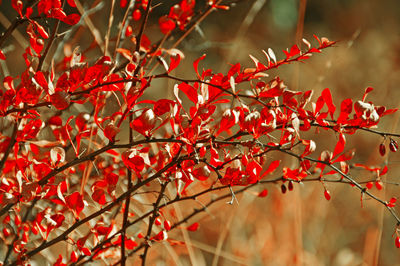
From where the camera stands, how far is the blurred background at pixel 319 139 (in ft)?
3.67

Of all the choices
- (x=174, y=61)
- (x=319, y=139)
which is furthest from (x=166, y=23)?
(x=319, y=139)

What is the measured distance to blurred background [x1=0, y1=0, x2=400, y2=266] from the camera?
1119mm

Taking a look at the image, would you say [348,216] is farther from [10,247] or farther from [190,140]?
[190,140]

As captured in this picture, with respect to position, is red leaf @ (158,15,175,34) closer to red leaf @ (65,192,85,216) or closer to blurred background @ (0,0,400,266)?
blurred background @ (0,0,400,266)

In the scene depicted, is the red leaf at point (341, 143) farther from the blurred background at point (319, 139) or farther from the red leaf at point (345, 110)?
the blurred background at point (319, 139)

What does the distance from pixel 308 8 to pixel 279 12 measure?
8.9 inches

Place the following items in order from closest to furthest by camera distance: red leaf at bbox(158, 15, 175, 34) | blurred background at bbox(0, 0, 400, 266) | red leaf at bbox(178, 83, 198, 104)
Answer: red leaf at bbox(178, 83, 198, 104), red leaf at bbox(158, 15, 175, 34), blurred background at bbox(0, 0, 400, 266)

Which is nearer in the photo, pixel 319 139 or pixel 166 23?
pixel 166 23

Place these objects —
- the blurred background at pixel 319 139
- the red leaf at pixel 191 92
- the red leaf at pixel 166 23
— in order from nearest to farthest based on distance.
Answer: the red leaf at pixel 191 92, the red leaf at pixel 166 23, the blurred background at pixel 319 139

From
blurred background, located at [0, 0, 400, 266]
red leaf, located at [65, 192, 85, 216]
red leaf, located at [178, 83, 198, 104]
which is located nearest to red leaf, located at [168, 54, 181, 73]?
red leaf, located at [178, 83, 198, 104]

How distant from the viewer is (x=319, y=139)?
243cm

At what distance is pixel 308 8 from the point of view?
3.38 metres

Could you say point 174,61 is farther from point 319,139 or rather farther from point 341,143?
point 319,139

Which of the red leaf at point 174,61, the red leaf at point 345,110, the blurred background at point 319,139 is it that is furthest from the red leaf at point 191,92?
the blurred background at point 319,139
